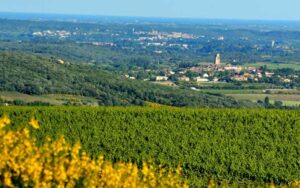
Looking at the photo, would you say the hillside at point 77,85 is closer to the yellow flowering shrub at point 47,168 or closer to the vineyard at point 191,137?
the vineyard at point 191,137

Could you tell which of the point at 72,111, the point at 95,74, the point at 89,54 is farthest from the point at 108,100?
the point at 89,54

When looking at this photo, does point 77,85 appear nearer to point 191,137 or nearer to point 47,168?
point 191,137

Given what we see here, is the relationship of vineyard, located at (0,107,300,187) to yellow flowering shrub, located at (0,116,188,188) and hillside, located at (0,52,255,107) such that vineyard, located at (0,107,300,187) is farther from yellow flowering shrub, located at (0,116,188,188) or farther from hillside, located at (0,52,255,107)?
hillside, located at (0,52,255,107)

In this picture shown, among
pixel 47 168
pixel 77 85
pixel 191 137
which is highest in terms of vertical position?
pixel 47 168

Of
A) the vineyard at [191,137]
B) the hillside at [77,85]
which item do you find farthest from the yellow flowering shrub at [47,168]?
the hillside at [77,85]

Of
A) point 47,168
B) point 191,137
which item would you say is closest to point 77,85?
point 191,137

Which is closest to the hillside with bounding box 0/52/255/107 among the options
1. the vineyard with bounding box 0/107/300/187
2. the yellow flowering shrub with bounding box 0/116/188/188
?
the vineyard with bounding box 0/107/300/187

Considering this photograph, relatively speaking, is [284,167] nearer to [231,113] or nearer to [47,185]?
[231,113]
